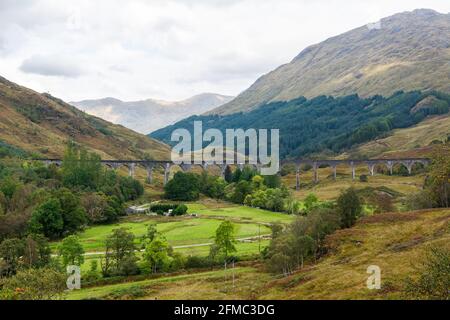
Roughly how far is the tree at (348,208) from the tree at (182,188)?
2589 inches

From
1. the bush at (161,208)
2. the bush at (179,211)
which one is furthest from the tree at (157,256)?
the bush at (161,208)

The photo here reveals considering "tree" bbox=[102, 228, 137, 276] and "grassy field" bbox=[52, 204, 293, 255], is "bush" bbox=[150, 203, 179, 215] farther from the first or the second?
"tree" bbox=[102, 228, 137, 276]

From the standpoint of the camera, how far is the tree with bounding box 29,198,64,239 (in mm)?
81875

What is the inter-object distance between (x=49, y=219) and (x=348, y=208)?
170 ft

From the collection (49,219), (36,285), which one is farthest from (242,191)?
(36,285)

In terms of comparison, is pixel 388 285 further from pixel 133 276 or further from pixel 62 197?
pixel 62 197

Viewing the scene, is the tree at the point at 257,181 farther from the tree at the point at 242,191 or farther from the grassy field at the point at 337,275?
the grassy field at the point at 337,275

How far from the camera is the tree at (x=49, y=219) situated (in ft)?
269

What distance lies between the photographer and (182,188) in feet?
424

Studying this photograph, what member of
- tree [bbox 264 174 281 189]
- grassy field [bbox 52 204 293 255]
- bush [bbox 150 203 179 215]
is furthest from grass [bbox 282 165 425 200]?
bush [bbox 150 203 179 215]

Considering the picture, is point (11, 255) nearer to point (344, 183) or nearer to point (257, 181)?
point (257, 181)
